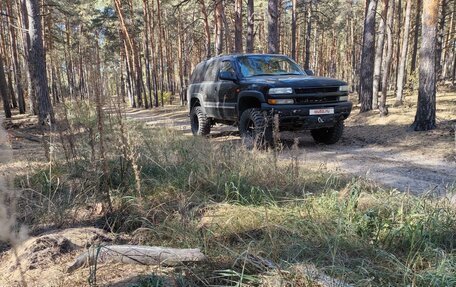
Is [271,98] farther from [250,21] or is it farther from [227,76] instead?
[250,21]

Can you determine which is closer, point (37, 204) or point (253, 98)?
point (37, 204)

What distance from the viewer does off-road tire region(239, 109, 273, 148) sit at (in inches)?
279

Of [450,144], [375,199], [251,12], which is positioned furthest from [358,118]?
[375,199]

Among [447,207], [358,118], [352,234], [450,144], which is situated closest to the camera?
[352,234]

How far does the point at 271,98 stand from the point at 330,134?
6.74ft

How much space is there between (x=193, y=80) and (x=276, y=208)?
303 inches

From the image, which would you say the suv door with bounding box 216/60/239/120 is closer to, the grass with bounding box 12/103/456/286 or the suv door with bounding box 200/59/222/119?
the suv door with bounding box 200/59/222/119

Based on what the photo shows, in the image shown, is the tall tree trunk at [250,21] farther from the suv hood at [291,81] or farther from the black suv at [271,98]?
the suv hood at [291,81]

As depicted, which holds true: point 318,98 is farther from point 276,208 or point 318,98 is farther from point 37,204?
point 37,204

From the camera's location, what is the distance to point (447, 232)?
110 inches

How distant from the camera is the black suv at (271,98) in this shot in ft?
23.1

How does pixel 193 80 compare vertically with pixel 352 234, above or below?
above

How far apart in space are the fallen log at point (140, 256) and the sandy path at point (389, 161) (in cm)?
239

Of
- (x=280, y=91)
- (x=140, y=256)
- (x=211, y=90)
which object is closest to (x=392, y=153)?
(x=280, y=91)
